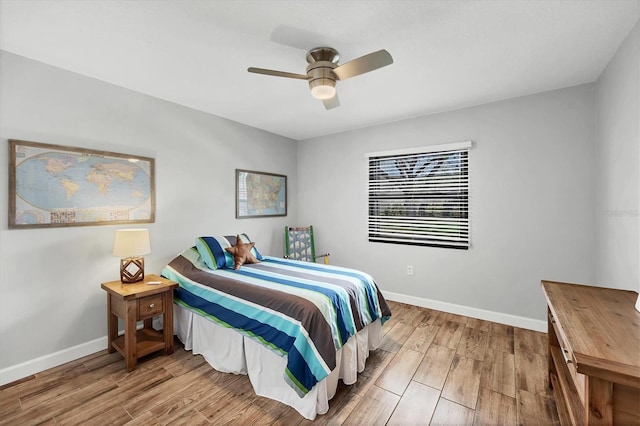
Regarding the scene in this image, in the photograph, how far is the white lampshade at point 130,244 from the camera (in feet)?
8.11

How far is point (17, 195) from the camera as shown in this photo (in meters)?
2.21

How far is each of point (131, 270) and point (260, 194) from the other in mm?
2003

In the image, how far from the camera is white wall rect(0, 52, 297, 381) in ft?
7.26

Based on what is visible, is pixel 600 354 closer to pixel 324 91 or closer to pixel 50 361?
pixel 324 91

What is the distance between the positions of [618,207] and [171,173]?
4226 mm

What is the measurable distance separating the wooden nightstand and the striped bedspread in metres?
0.19

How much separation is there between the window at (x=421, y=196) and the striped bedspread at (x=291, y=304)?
1.47m

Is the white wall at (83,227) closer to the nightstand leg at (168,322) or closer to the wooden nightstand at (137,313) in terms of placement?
the wooden nightstand at (137,313)

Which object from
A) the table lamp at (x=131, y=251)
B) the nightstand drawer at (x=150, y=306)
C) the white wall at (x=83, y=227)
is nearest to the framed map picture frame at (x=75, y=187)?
the white wall at (x=83, y=227)

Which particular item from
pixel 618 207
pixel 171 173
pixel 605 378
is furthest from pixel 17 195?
pixel 618 207

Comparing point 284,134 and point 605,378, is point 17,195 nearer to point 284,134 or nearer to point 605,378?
point 284,134

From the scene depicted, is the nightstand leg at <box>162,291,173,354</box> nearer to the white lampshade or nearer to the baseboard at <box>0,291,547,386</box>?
the white lampshade

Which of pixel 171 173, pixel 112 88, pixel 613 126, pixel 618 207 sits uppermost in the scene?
pixel 112 88

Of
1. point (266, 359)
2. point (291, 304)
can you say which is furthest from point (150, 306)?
point (291, 304)
